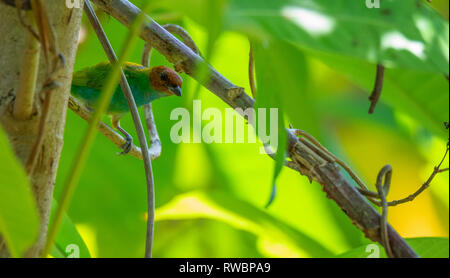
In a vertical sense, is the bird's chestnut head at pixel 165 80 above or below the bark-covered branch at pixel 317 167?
above

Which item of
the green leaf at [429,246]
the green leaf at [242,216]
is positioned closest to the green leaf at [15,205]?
the green leaf at [429,246]

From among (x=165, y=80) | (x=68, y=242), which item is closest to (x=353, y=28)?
(x=68, y=242)

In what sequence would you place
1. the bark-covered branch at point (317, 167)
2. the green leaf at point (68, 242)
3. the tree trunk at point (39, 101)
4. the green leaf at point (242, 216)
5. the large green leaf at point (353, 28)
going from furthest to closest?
the green leaf at point (242, 216)
the green leaf at point (68, 242)
the bark-covered branch at point (317, 167)
the tree trunk at point (39, 101)
the large green leaf at point (353, 28)

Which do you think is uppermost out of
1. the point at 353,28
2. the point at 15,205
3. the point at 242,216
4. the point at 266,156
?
the point at 266,156

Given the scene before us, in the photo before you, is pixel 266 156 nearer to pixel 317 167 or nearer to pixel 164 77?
pixel 164 77

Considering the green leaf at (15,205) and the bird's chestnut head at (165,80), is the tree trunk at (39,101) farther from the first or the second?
the bird's chestnut head at (165,80)

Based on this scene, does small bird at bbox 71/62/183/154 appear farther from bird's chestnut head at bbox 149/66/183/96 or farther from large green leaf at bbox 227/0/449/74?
large green leaf at bbox 227/0/449/74
